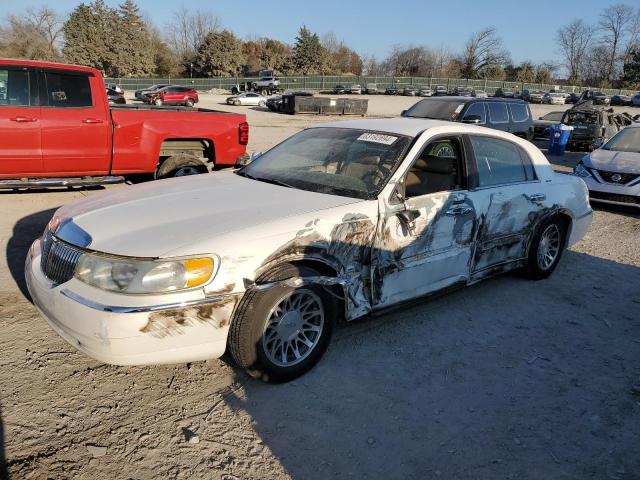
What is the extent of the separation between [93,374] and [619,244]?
261 inches

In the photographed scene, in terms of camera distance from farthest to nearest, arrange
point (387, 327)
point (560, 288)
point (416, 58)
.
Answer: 1. point (416, 58)
2. point (560, 288)
3. point (387, 327)

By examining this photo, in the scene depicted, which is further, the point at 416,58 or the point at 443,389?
the point at 416,58

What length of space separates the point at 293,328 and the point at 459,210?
5.75ft

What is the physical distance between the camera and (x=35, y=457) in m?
2.52

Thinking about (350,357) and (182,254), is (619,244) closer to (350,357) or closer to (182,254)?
(350,357)

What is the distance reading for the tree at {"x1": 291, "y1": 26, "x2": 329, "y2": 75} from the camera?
88562 mm

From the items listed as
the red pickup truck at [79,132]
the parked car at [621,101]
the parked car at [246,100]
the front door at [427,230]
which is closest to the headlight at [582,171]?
the front door at [427,230]

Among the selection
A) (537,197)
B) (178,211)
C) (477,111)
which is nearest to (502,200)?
(537,197)

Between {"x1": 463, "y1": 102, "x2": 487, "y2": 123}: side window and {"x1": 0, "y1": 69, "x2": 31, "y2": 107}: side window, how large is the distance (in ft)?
30.9

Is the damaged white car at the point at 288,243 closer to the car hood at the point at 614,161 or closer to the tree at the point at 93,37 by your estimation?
the car hood at the point at 614,161

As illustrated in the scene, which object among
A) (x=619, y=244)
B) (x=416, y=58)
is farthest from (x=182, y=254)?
(x=416, y=58)

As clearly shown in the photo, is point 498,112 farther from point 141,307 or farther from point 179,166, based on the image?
point 141,307

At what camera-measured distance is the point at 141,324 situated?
8.93 ft

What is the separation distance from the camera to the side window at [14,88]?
6.59 meters
